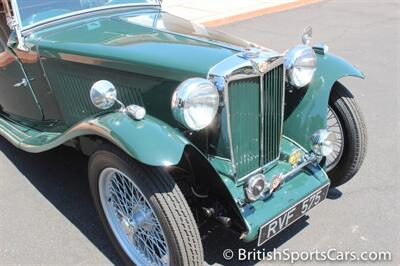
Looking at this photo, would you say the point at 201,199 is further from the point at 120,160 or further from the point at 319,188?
the point at 319,188

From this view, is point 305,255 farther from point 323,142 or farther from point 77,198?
point 77,198

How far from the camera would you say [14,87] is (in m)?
3.40

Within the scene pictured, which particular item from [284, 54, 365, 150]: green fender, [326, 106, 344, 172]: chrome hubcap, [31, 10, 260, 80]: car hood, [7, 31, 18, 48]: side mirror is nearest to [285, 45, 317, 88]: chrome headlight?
[284, 54, 365, 150]: green fender

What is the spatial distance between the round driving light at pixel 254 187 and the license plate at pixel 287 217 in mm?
149

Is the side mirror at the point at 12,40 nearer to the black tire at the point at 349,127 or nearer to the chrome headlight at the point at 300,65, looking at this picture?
the chrome headlight at the point at 300,65

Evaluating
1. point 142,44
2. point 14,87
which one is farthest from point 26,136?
point 142,44

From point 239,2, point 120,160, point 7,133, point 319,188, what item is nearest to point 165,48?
point 120,160

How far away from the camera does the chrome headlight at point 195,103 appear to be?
199 centimetres

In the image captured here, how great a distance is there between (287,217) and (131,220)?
841 mm

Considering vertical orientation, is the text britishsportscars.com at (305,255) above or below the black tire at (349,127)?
below

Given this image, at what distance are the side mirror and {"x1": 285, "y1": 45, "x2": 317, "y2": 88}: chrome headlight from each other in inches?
72.9

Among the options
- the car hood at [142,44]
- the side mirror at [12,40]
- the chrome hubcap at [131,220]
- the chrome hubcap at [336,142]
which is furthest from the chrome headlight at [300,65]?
the side mirror at [12,40]

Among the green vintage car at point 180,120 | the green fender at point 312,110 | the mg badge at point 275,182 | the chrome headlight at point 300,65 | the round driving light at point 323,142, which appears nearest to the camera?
the green vintage car at point 180,120

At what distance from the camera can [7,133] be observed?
10.7ft
